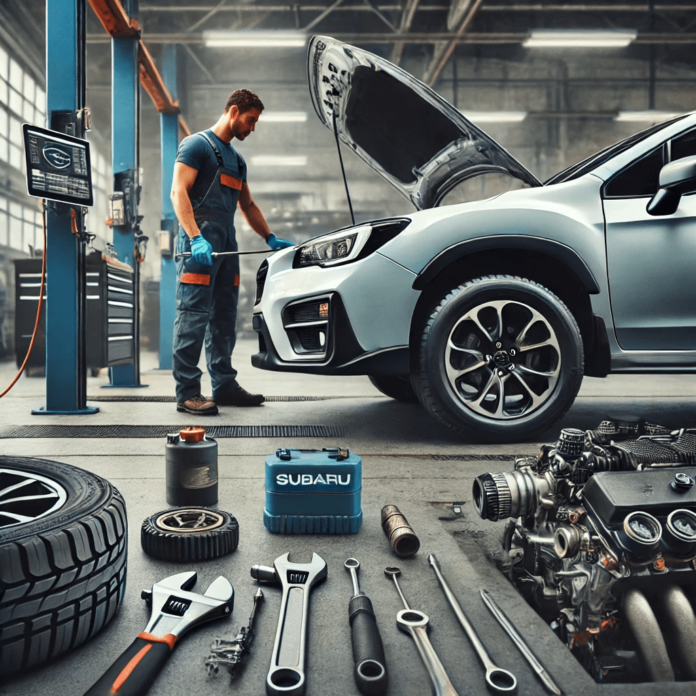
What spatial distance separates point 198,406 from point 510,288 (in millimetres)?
1828

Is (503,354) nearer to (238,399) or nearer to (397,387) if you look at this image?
(397,387)

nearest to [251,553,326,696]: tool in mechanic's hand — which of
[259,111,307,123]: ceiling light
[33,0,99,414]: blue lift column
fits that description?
[33,0,99,414]: blue lift column

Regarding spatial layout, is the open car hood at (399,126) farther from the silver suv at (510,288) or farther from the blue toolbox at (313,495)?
the blue toolbox at (313,495)

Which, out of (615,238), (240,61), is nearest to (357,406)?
(615,238)

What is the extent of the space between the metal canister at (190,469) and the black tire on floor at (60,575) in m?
0.49

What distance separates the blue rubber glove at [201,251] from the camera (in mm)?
3133

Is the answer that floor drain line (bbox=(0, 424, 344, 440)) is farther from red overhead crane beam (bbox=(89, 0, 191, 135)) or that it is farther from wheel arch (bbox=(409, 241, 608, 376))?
red overhead crane beam (bbox=(89, 0, 191, 135))

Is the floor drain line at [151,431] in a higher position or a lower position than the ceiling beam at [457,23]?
lower

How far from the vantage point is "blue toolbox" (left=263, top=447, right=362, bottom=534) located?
1.46 meters

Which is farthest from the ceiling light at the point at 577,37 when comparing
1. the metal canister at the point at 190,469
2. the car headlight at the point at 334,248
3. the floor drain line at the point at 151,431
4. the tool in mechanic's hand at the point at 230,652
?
the tool in mechanic's hand at the point at 230,652

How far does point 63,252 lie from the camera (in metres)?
3.42

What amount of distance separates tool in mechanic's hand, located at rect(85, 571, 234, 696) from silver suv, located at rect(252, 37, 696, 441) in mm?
1500

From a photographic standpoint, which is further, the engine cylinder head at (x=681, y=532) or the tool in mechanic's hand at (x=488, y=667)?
the engine cylinder head at (x=681, y=532)

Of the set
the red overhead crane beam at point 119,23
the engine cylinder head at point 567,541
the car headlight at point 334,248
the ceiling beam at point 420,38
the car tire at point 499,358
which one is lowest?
the engine cylinder head at point 567,541
